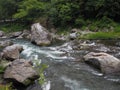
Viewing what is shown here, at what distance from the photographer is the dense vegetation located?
28.9m

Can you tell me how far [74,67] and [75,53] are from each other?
4324 millimetres

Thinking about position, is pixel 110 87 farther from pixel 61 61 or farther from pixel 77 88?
pixel 61 61

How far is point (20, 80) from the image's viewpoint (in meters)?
13.3

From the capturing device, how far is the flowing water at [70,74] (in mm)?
13578

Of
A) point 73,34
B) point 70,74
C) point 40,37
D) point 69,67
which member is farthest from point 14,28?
point 70,74

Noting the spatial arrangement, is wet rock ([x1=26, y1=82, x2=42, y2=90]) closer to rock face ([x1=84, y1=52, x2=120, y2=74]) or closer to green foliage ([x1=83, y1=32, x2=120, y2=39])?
rock face ([x1=84, y1=52, x2=120, y2=74])

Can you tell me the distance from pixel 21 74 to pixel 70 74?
3.61 m

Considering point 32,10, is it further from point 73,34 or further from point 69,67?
point 69,67

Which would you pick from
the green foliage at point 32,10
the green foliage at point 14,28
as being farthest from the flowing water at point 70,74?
the green foliage at point 14,28

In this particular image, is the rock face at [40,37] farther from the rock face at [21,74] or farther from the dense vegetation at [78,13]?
the rock face at [21,74]

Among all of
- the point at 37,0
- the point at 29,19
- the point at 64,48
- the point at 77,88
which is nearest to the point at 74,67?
the point at 77,88

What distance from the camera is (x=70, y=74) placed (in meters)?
15.8

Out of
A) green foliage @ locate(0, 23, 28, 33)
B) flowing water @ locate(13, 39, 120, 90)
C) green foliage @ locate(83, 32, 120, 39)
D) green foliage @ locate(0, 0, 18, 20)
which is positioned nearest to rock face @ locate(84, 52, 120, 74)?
flowing water @ locate(13, 39, 120, 90)

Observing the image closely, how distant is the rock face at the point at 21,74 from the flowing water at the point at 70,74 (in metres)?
→ 1.05
